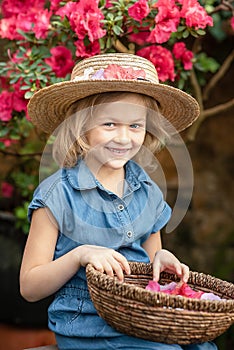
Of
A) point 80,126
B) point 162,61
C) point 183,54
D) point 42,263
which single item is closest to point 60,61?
point 162,61

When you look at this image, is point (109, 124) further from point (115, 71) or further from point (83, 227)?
point (83, 227)

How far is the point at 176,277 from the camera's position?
86.5 inches

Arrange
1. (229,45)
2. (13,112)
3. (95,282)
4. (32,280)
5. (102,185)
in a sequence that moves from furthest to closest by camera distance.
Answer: (229,45) < (13,112) < (102,185) < (32,280) < (95,282)

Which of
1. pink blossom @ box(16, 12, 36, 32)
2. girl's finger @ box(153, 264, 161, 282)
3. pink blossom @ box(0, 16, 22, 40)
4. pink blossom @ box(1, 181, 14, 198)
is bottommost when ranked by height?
pink blossom @ box(1, 181, 14, 198)

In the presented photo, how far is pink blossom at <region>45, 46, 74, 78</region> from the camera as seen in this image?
2.77 metres

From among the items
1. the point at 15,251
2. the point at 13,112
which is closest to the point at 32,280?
the point at 13,112

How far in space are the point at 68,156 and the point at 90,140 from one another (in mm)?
113

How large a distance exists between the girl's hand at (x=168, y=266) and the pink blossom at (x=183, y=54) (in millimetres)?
1042

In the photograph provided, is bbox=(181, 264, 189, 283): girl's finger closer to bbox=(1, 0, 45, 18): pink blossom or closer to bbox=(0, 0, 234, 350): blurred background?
bbox=(0, 0, 234, 350): blurred background

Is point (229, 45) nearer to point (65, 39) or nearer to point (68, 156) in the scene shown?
point (65, 39)

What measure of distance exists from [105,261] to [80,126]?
479 mm

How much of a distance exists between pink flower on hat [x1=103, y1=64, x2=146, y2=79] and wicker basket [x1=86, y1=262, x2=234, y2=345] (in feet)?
1.94

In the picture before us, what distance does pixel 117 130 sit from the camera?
2.18 meters

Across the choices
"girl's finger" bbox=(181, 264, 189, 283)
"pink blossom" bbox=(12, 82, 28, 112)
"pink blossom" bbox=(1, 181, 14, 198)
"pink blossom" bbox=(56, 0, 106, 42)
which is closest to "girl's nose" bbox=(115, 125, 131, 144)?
"girl's finger" bbox=(181, 264, 189, 283)
